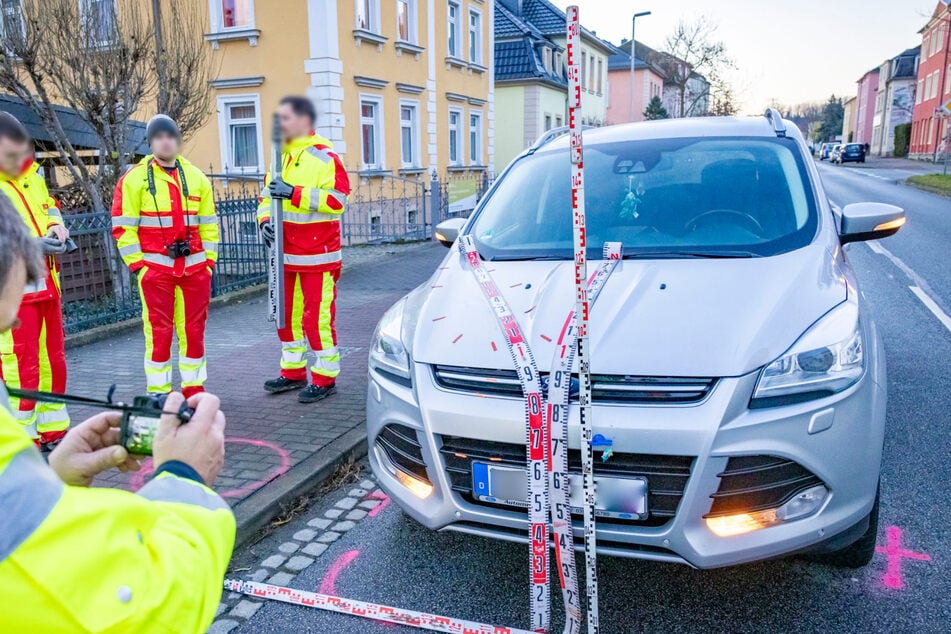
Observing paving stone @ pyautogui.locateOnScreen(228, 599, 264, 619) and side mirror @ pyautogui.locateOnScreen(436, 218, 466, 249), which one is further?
side mirror @ pyautogui.locateOnScreen(436, 218, 466, 249)

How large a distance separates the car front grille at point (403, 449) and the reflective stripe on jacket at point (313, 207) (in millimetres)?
2479

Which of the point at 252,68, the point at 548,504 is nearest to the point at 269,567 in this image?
the point at 548,504

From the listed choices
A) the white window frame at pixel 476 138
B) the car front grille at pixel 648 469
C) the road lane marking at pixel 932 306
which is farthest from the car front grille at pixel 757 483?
the white window frame at pixel 476 138

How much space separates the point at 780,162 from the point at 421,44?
18079 millimetres

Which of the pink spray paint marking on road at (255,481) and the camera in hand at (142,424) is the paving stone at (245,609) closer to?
the pink spray paint marking on road at (255,481)

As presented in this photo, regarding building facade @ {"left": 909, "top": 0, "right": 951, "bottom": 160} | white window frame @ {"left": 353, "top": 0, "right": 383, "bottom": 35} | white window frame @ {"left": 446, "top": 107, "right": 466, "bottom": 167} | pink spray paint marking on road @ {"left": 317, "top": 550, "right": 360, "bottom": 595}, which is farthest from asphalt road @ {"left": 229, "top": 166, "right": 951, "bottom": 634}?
building facade @ {"left": 909, "top": 0, "right": 951, "bottom": 160}

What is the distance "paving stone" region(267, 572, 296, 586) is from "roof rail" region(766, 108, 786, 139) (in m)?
3.47

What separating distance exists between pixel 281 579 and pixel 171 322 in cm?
240

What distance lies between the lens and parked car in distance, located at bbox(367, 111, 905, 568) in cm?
259

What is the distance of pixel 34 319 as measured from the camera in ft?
14.4

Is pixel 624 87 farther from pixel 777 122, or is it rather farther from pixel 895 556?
pixel 895 556

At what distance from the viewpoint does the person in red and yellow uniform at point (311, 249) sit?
5254mm

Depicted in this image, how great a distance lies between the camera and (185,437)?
4.48ft

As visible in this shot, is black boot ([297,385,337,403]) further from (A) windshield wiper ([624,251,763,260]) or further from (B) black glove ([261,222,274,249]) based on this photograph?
(A) windshield wiper ([624,251,763,260])
